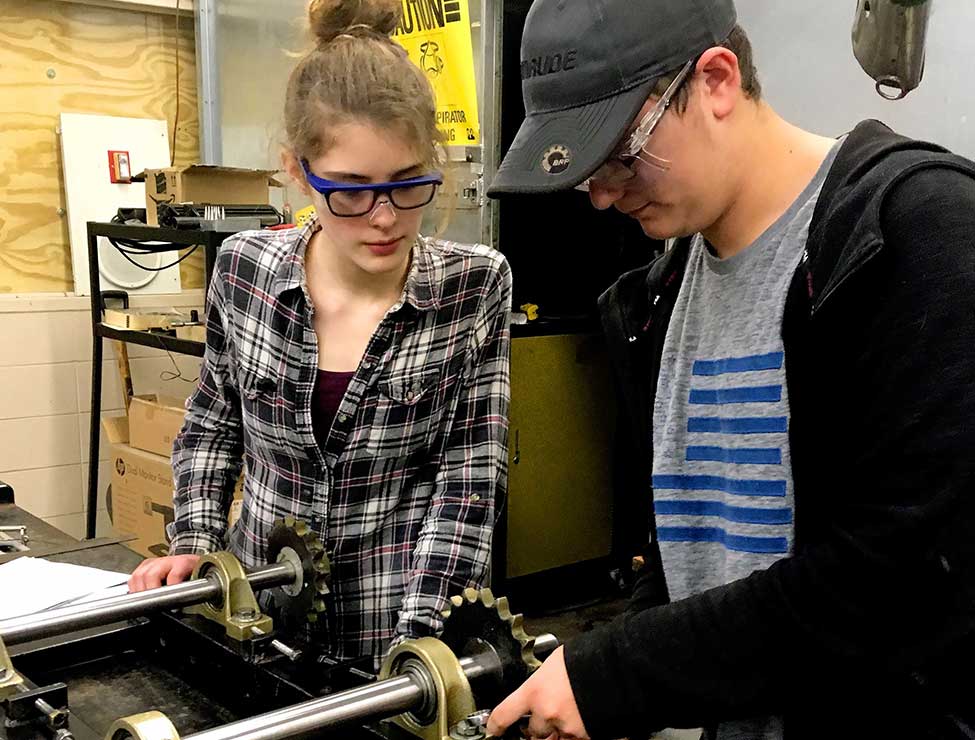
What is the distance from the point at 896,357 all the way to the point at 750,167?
25 centimetres

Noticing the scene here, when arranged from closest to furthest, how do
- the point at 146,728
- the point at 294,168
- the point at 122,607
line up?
1. the point at 146,728
2. the point at 122,607
3. the point at 294,168

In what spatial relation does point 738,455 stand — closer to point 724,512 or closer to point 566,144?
point 724,512

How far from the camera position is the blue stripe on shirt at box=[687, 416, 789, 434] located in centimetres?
86

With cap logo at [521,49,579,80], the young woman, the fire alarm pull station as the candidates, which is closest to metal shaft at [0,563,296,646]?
the young woman

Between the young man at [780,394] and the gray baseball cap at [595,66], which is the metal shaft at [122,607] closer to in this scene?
the young man at [780,394]

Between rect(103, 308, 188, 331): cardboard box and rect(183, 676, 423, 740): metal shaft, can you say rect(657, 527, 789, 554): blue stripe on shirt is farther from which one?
rect(103, 308, 188, 331): cardboard box

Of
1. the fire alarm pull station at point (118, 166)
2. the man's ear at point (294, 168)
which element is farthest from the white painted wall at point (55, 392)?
the man's ear at point (294, 168)

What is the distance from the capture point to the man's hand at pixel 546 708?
2.72ft

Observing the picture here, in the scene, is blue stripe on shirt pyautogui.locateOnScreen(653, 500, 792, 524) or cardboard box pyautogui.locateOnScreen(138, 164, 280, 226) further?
cardboard box pyautogui.locateOnScreen(138, 164, 280, 226)

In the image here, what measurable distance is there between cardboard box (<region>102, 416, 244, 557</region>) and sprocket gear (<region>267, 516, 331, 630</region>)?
1.67 m

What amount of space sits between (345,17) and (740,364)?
790 millimetres

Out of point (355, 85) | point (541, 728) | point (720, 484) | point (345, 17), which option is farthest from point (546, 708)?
point (345, 17)

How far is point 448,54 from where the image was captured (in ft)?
8.05

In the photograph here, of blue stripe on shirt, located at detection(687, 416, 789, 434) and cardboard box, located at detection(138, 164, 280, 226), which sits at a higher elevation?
cardboard box, located at detection(138, 164, 280, 226)
